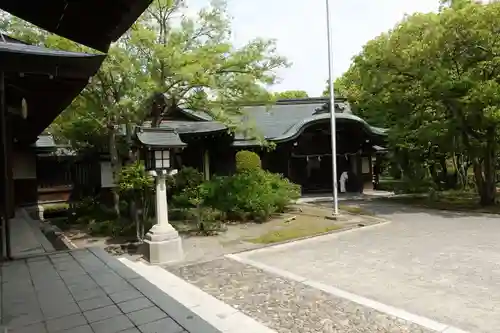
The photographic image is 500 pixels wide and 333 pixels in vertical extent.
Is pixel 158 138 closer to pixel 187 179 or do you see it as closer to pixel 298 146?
pixel 187 179

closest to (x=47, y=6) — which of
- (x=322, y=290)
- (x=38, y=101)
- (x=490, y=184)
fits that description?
(x=38, y=101)

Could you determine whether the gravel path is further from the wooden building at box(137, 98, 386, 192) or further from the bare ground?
the wooden building at box(137, 98, 386, 192)

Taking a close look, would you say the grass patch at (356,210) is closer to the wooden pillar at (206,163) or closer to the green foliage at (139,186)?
the wooden pillar at (206,163)

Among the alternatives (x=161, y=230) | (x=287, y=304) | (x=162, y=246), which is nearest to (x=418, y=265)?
(x=287, y=304)

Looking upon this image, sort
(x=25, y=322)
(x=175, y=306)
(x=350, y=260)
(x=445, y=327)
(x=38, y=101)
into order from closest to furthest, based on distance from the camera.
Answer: (x=25, y=322), (x=175, y=306), (x=445, y=327), (x=38, y=101), (x=350, y=260)

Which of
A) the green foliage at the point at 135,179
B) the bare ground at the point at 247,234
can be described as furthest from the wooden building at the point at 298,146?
A: the green foliage at the point at 135,179

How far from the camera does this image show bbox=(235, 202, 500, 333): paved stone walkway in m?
4.94

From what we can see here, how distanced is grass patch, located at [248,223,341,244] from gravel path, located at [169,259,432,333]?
2.61 meters

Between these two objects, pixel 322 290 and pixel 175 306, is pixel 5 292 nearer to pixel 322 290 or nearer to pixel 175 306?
pixel 175 306

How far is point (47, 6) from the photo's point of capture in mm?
2770

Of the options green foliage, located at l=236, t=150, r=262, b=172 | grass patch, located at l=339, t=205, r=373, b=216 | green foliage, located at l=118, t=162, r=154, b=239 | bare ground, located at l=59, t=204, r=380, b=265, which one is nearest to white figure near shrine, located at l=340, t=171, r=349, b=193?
grass patch, located at l=339, t=205, r=373, b=216

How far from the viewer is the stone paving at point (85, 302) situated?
116 inches

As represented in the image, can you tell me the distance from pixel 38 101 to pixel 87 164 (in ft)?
41.6

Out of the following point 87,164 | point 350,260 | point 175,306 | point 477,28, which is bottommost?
point 350,260
